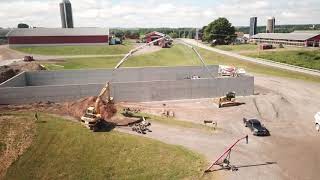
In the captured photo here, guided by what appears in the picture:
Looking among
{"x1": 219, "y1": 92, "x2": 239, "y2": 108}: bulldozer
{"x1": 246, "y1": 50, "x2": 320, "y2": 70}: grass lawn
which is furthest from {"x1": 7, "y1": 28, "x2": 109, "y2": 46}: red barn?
{"x1": 219, "y1": 92, "x2": 239, "y2": 108}: bulldozer

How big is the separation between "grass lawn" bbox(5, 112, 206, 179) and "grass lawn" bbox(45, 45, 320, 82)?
41.5 metres

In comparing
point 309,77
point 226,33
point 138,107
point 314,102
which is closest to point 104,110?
point 138,107

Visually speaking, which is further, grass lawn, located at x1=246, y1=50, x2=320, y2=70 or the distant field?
grass lawn, located at x1=246, y1=50, x2=320, y2=70

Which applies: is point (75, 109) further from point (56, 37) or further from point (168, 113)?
point (56, 37)

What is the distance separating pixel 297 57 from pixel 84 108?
6073 centimetres

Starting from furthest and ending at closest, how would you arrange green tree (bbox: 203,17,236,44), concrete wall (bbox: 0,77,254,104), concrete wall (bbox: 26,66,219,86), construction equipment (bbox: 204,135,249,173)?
1. green tree (bbox: 203,17,236,44)
2. concrete wall (bbox: 26,66,219,86)
3. concrete wall (bbox: 0,77,254,104)
4. construction equipment (bbox: 204,135,249,173)

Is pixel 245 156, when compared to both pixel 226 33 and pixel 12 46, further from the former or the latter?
pixel 226 33

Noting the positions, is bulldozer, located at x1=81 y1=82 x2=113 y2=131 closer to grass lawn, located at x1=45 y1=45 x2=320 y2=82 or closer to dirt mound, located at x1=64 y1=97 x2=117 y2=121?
dirt mound, located at x1=64 y1=97 x2=117 y2=121

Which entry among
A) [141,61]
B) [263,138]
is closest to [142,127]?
[263,138]

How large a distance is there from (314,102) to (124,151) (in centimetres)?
3005

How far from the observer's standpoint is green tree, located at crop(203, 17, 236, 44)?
126 m

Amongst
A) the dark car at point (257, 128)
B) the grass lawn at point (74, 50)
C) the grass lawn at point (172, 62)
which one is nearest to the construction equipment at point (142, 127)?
the dark car at point (257, 128)

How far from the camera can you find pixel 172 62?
84750 millimetres

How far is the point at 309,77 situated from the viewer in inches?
2470
